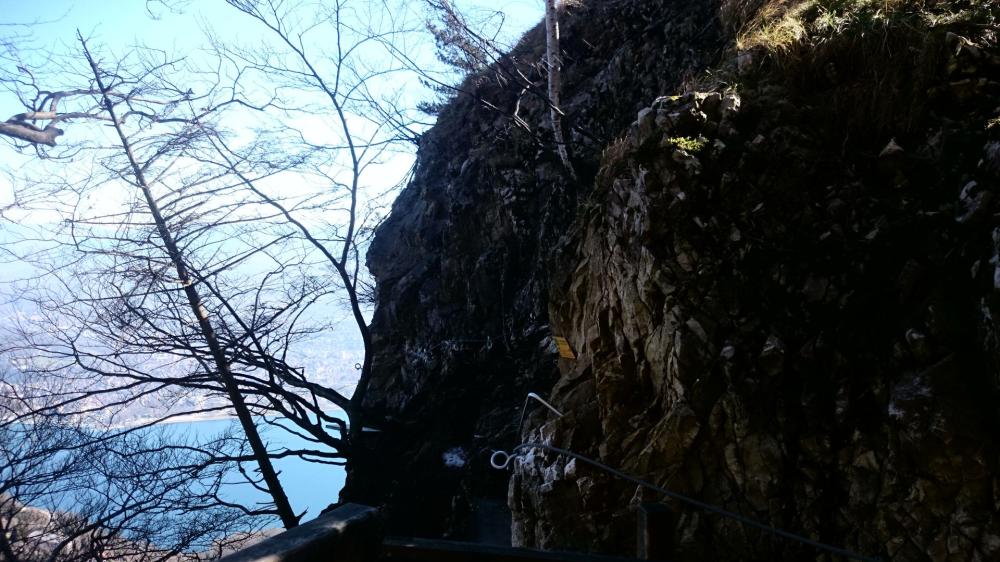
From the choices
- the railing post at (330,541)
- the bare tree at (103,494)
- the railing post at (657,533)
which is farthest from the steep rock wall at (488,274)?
the railing post at (330,541)

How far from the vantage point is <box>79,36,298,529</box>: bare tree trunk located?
25.8ft

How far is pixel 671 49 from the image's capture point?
904cm

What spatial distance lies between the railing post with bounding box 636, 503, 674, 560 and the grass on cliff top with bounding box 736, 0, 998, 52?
3.96 meters

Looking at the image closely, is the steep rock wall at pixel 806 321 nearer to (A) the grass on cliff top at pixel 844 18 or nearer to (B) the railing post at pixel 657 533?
(A) the grass on cliff top at pixel 844 18

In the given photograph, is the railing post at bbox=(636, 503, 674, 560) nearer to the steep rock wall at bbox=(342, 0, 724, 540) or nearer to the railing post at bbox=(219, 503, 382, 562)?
the railing post at bbox=(219, 503, 382, 562)

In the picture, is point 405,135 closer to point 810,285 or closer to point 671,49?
point 671,49

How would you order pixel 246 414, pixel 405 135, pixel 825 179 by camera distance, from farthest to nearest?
1. pixel 405 135
2. pixel 246 414
3. pixel 825 179

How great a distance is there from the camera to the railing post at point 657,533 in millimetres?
2391

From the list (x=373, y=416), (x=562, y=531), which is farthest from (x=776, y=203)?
(x=373, y=416)

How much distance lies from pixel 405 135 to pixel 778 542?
8425mm

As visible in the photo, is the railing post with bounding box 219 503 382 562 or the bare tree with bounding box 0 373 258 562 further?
the bare tree with bounding box 0 373 258 562

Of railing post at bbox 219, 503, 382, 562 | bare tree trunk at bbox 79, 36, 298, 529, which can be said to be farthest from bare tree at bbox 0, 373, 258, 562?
railing post at bbox 219, 503, 382, 562

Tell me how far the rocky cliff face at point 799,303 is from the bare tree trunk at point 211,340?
4.31m

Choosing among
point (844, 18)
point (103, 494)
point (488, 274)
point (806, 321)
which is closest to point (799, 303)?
point (806, 321)
